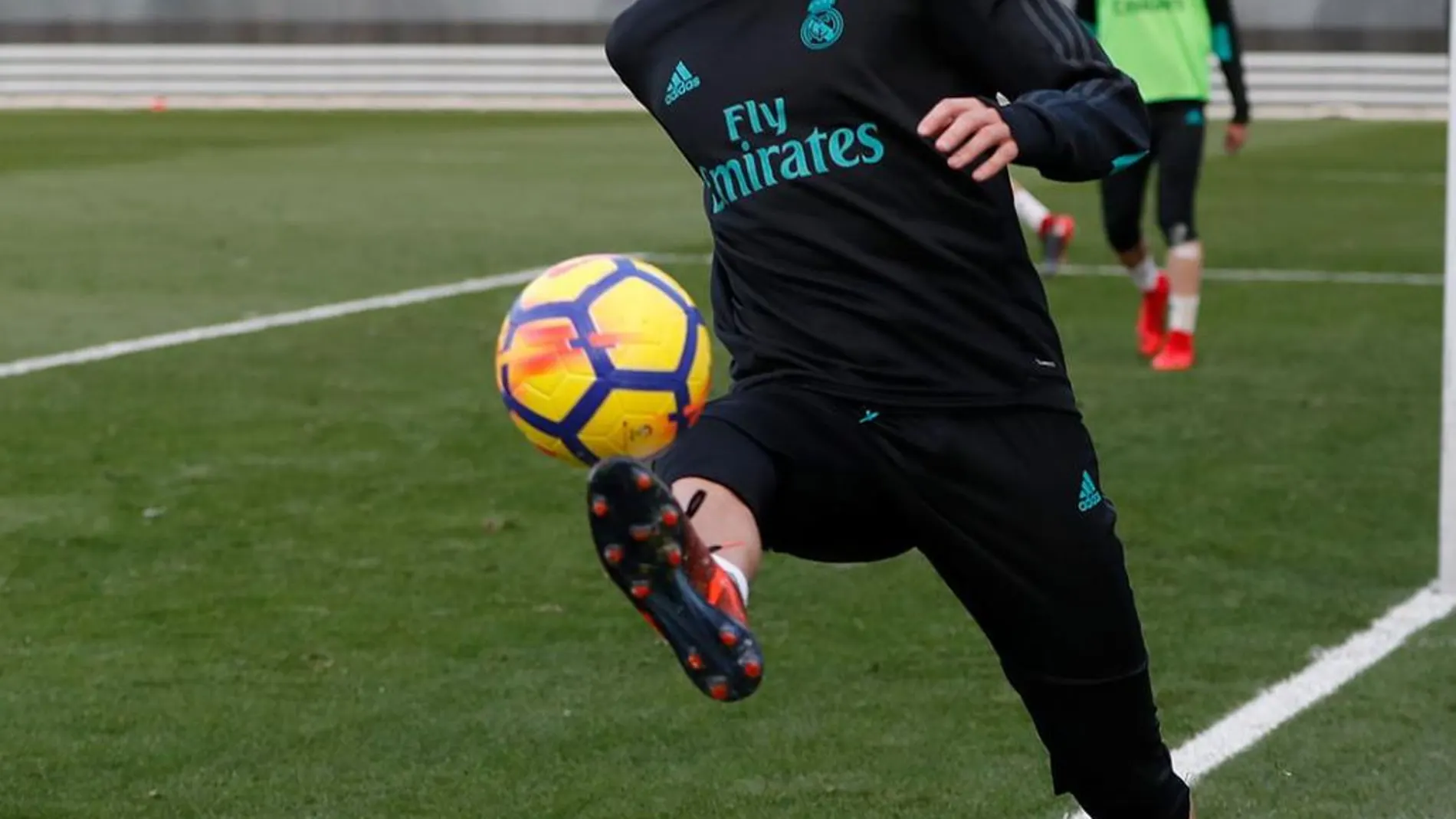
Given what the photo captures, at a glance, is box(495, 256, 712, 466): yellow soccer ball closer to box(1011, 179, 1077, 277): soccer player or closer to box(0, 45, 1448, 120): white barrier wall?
box(1011, 179, 1077, 277): soccer player

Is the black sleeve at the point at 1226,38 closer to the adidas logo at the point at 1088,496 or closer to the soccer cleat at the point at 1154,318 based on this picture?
the soccer cleat at the point at 1154,318

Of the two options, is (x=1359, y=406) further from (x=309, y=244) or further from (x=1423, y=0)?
(x=1423, y=0)

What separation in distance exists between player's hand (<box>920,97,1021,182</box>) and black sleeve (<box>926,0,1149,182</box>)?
0.31ft

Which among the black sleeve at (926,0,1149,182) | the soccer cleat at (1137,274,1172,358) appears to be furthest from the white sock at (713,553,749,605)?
the soccer cleat at (1137,274,1172,358)

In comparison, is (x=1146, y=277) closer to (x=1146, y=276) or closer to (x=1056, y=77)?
(x=1146, y=276)

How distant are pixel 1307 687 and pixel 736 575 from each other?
2804mm

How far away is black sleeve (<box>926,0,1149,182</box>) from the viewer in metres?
3.85

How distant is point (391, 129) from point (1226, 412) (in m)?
22.0

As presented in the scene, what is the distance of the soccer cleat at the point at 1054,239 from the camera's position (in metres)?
15.6

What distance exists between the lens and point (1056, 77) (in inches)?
155

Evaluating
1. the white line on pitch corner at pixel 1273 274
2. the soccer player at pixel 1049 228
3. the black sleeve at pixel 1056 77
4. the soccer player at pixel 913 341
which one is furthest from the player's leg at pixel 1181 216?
the black sleeve at pixel 1056 77

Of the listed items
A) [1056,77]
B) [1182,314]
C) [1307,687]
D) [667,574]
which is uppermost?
[1056,77]

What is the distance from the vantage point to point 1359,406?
35.2 feet

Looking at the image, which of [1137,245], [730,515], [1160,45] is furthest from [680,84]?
[1137,245]
